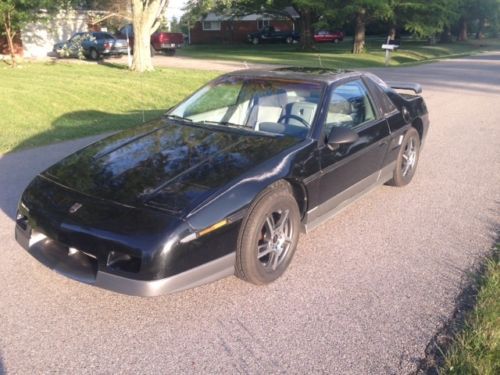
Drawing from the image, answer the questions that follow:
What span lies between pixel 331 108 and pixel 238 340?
227cm

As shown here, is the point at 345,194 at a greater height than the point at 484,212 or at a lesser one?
greater

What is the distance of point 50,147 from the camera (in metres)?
7.57

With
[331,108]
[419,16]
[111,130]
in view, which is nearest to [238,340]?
[331,108]

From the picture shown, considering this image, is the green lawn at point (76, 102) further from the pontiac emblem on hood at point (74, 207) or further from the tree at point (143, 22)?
the pontiac emblem on hood at point (74, 207)

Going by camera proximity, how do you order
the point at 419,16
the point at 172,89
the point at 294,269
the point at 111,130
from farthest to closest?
the point at 419,16 < the point at 172,89 < the point at 111,130 < the point at 294,269

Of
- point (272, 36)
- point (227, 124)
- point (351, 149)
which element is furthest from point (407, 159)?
point (272, 36)

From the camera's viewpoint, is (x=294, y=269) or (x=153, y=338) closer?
(x=153, y=338)

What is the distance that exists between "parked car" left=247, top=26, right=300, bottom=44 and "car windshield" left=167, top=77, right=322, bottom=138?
41650 mm

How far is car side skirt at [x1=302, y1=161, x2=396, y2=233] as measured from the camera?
3.99 metres

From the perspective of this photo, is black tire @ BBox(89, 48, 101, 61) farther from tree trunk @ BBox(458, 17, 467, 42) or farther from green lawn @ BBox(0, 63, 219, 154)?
tree trunk @ BBox(458, 17, 467, 42)

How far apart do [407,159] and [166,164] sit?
326cm

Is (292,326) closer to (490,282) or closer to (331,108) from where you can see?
(490,282)

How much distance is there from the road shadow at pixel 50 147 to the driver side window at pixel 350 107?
10.6 feet

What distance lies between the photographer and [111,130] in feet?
29.2
